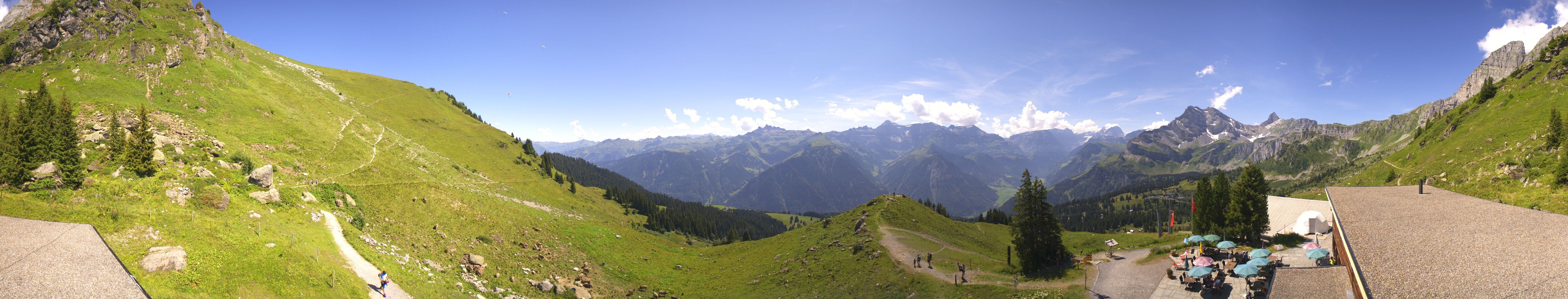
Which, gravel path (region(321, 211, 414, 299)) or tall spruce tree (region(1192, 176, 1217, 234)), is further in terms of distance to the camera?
tall spruce tree (region(1192, 176, 1217, 234))

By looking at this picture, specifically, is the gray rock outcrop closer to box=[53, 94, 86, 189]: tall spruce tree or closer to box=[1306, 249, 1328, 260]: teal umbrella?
box=[53, 94, 86, 189]: tall spruce tree

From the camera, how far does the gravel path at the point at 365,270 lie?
1034 inches

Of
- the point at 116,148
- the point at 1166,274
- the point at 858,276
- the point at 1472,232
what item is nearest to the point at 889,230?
the point at 858,276

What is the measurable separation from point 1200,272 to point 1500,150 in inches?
2902

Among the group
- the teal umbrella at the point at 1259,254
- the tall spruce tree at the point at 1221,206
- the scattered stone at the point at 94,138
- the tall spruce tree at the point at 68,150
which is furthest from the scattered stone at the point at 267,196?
the tall spruce tree at the point at 1221,206

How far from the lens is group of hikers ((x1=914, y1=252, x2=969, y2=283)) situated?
1553 inches

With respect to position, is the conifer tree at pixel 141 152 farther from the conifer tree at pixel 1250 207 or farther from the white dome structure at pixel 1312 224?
the white dome structure at pixel 1312 224

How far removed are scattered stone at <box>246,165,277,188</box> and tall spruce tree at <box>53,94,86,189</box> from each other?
668 cm

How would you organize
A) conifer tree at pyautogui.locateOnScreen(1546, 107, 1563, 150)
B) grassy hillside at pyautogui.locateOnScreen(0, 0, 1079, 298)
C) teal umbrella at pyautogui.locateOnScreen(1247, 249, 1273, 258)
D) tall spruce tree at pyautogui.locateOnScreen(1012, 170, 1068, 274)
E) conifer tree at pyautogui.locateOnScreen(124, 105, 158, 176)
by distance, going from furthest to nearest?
conifer tree at pyautogui.locateOnScreen(1546, 107, 1563, 150), tall spruce tree at pyautogui.locateOnScreen(1012, 170, 1068, 274), teal umbrella at pyautogui.locateOnScreen(1247, 249, 1273, 258), conifer tree at pyautogui.locateOnScreen(124, 105, 158, 176), grassy hillside at pyautogui.locateOnScreen(0, 0, 1079, 298)

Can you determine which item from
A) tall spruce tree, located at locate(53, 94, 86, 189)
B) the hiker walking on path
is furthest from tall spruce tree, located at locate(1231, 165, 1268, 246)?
tall spruce tree, located at locate(53, 94, 86, 189)

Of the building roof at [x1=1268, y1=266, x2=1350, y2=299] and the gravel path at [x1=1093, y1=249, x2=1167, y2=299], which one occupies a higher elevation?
the building roof at [x1=1268, y1=266, x2=1350, y2=299]

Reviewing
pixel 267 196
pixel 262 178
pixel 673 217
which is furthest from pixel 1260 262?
pixel 673 217

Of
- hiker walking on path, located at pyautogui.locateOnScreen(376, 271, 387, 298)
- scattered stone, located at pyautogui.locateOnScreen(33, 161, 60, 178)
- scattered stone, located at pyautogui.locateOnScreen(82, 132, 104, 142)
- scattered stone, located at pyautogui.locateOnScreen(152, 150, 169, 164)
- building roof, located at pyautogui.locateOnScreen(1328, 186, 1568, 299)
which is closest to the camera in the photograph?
building roof, located at pyautogui.locateOnScreen(1328, 186, 1568, 299)

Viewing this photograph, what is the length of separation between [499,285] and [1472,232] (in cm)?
6228
